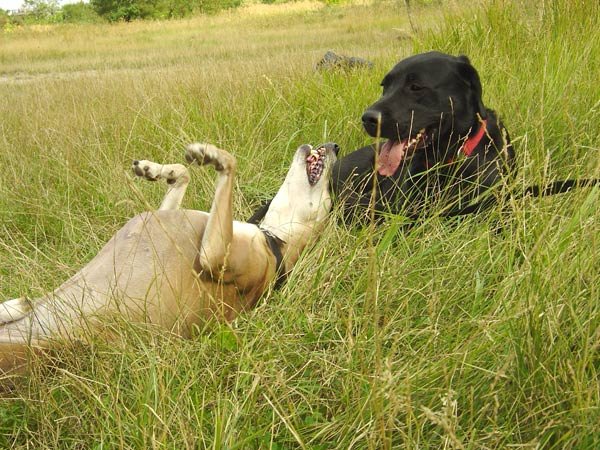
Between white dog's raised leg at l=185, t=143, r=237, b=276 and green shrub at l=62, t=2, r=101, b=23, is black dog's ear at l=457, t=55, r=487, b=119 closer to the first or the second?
white dog's raised leg at l=185, t=143, r=237, b=276

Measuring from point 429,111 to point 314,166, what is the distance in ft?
2.20

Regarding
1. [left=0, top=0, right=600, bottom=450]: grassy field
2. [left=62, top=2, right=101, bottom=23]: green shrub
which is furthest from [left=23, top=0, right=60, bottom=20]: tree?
[left=0, top=0, right=600, bottom=450]: grassy field

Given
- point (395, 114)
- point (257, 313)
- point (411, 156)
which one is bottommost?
point (257, 313)

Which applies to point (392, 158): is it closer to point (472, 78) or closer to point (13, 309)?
point (472, 78)

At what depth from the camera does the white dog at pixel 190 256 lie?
249cm

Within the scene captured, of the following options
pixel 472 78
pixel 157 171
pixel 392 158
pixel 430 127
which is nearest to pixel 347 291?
pixel 392 158

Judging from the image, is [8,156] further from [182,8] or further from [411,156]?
[182,8]

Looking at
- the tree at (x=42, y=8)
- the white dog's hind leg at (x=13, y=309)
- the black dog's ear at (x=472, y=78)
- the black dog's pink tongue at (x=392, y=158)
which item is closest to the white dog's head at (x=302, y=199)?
the black dog's pink tongue at (x=392, y=158)

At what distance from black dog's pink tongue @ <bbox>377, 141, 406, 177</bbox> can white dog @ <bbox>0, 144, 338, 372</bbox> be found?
0.28m

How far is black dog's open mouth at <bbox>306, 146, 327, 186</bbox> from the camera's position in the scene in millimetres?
3395

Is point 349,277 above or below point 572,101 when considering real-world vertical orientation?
below

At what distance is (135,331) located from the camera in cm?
219

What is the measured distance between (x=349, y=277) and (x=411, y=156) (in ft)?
3.35

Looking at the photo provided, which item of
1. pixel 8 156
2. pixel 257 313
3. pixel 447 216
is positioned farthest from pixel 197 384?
pixel 8 156
